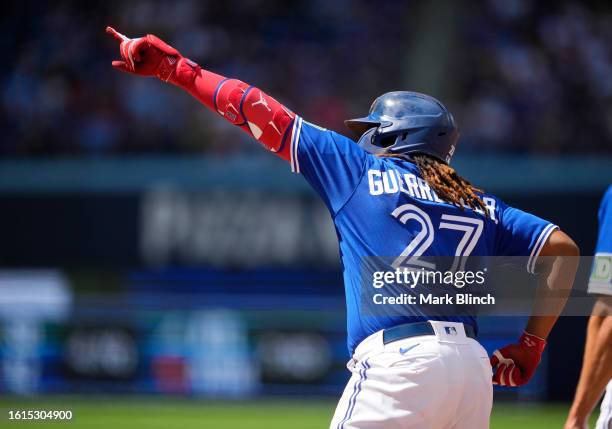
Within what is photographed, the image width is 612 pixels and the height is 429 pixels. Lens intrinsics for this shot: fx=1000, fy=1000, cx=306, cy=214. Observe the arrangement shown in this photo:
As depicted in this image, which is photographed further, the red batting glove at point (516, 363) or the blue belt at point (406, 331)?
the red batting glove at point (516, 363)

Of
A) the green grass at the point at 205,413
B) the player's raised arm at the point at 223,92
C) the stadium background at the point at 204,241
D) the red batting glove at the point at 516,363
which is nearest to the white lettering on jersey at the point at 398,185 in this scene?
the player's raised arm at the point at 223,92

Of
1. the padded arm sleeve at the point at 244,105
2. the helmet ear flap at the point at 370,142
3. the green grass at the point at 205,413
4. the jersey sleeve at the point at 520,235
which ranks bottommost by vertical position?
the green grass at the point at 205,413

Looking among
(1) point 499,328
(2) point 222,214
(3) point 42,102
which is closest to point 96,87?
(3) point 42,102

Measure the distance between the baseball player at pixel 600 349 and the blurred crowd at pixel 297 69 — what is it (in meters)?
8.68

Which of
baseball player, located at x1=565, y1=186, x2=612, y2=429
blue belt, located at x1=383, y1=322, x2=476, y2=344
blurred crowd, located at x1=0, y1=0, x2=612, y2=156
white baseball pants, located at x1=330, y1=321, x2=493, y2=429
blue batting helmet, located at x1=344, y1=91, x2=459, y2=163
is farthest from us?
blurred crowd, located at x1=0, y1=0, x2=612, y2=156

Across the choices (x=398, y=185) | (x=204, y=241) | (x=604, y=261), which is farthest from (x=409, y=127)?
(x=204, y=241)

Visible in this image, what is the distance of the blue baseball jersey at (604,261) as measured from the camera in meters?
4.27

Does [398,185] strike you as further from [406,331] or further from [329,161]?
[406,331]

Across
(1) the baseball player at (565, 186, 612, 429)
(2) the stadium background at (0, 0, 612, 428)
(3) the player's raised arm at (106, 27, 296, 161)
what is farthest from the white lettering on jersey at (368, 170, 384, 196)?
(2) the stadium background at (0, 0, 612, 428)

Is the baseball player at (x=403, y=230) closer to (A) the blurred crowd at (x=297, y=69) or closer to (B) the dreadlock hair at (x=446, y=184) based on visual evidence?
(B) the dreadlock hair at (x=446, y=184)

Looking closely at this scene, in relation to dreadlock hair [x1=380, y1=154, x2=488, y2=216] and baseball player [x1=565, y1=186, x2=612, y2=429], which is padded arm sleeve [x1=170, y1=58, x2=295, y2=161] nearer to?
dreadlock hair [x1=380, y1=154, x2=488, y2=216]

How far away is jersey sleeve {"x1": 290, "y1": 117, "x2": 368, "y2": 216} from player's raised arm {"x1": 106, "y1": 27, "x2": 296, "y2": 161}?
5 cm

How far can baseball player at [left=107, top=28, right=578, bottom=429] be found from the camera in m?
3.37

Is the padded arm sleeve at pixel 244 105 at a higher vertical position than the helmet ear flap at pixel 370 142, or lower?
higher
